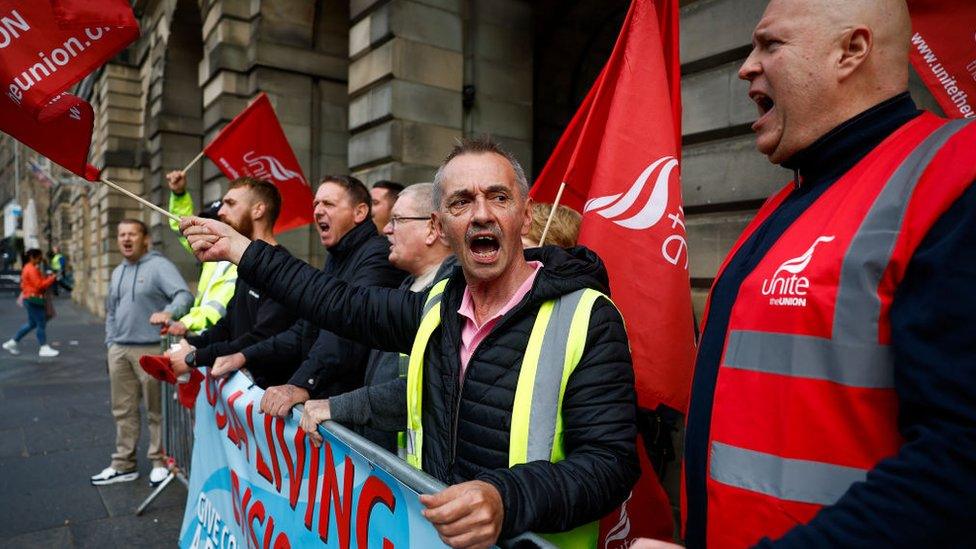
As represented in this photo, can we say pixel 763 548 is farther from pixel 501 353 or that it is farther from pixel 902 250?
pixel 501 353

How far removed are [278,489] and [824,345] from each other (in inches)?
77.4

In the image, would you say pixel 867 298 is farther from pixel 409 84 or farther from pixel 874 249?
pixel 409 84

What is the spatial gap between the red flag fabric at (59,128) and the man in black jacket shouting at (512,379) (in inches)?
60.9

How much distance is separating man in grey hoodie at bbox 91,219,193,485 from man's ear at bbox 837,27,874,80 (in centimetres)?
471

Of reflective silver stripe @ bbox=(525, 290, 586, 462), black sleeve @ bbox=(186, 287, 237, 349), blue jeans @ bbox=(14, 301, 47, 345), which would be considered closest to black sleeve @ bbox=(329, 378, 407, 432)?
reflective silver stripe @ bbox=(525, 290, 586, 462)

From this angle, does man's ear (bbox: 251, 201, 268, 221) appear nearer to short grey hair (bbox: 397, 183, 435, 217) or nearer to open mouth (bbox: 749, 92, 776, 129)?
short grey hair (bbox: 397, 183, 435, 217)

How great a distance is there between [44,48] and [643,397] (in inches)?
106

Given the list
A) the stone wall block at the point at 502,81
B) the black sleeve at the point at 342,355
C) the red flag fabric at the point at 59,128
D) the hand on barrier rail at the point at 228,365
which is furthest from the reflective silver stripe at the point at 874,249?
the stone wall block at the point at 502,81

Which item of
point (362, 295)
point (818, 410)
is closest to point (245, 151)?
point (362, 295)

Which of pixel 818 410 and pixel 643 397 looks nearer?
pixel 818 410

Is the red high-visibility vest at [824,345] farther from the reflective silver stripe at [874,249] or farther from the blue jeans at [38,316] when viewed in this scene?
the blue jeans at [38,316]

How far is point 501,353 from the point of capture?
1.65 meters

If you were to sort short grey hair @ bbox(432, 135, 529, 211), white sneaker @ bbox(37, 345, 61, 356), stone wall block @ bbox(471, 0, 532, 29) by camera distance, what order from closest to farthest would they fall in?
short grey hair @ bbox(432, 135, 529, 211), stone wall block @ bbox(471, 0, 532, 29), white sneaker @ bbox(37, 345, 61, 356)

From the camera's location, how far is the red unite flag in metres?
2.46
